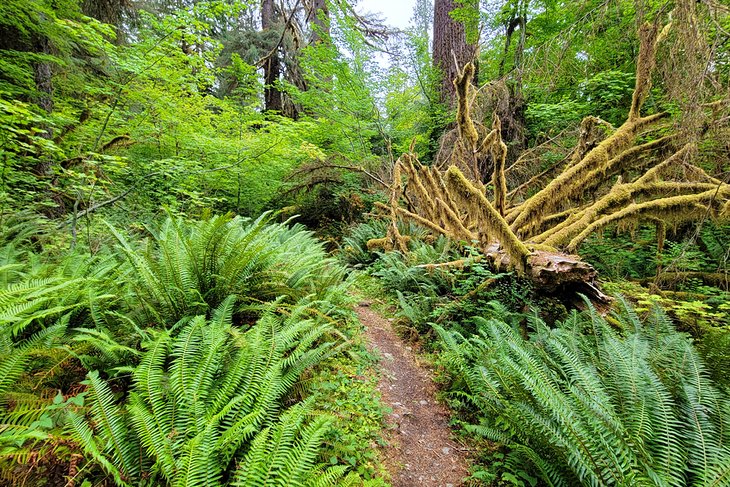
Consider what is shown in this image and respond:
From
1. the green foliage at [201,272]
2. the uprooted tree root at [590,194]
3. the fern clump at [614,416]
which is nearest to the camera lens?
the fern clump at [614,416]

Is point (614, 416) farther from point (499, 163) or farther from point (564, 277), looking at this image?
point (499, 163)

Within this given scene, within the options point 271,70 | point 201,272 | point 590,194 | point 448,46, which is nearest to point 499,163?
point 590,194

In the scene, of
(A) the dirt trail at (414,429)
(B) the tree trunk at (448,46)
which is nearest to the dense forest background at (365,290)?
(A) the dirt trail at (414,429)

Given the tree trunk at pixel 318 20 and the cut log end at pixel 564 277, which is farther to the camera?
the tree trunk at pixel 318 20

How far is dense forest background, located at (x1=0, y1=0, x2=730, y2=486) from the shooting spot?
167 centimetres

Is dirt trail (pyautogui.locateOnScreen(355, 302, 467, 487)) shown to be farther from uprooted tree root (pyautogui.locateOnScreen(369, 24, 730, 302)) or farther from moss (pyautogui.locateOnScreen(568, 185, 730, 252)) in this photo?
moss (pyautogui.locateOnScreen(568, 185, 730, 252))

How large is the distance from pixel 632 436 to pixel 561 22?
364 inches

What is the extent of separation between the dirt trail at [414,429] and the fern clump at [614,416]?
1.26 feet

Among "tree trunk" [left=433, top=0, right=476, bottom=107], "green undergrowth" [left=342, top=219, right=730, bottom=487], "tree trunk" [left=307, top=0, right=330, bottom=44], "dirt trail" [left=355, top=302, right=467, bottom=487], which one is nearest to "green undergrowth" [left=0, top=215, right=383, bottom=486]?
"dirt trail" [left=355, top=302, right=467, bottom=487]

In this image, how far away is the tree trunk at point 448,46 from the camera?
8.66m

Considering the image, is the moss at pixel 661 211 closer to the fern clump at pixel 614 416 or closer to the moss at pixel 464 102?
the fern clump at pixel 614 416

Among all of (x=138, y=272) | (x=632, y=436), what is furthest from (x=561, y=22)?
(x=138, y=272)

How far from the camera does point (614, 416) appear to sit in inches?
74.1

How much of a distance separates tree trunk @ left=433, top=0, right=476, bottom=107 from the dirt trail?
771 cm
